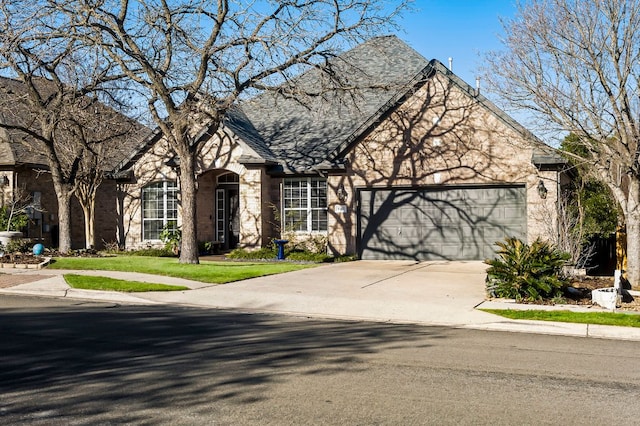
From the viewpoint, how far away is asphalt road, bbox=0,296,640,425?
586 centimetres

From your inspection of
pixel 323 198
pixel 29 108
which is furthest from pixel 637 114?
pixel 29 108

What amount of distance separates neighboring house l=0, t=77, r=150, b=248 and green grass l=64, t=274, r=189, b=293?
8525mm

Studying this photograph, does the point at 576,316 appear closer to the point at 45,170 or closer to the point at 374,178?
the point at 374,178

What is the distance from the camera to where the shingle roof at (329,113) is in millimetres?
23938

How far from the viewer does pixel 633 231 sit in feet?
48.2

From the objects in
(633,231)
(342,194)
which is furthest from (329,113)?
(633,231)

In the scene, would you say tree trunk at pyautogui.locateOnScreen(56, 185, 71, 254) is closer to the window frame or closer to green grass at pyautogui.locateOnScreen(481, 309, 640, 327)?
the window frame

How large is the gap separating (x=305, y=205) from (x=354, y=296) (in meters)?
10.4

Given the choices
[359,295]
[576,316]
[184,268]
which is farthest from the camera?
[184,268]

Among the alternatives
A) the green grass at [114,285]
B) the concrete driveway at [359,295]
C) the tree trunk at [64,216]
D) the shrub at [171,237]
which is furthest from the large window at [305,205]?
the green grass at [114,285]

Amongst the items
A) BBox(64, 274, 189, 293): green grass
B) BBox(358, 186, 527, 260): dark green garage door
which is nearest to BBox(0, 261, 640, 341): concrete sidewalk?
BBox(64, 274, 189, 293): green grass

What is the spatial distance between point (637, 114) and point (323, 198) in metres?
11.9

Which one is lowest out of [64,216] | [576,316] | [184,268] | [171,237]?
[576,316]

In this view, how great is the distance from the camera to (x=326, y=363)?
778 centimetres
